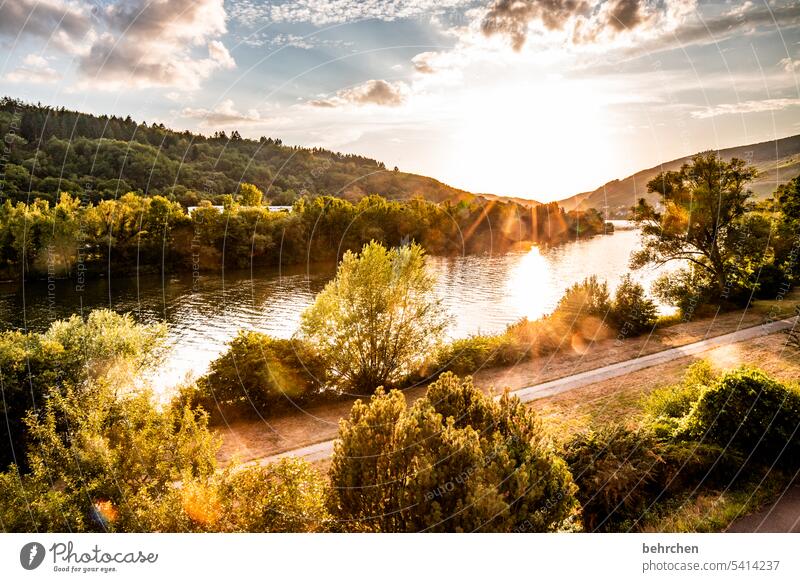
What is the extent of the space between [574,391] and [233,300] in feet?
53.6

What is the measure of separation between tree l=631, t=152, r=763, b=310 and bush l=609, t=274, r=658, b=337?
296 centimetres

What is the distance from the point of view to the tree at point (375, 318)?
15.6 metres

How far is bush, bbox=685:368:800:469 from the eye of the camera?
8250 millimetres

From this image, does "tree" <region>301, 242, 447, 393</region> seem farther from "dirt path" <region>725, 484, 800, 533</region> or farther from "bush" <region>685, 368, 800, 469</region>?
"dirt path" <region>725, 484, 800, 533</region>

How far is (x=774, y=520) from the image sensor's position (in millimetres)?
6914

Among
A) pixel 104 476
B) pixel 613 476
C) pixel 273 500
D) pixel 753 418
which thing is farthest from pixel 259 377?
pixel 753 418

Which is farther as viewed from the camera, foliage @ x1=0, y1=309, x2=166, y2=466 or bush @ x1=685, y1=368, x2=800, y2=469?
foliage @ x1=0, y1=309, x2=166, y2=466

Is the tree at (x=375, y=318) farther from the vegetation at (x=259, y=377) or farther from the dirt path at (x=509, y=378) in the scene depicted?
the dirt path at (x=509, y=378)

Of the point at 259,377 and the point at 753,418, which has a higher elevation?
the point at 753,418

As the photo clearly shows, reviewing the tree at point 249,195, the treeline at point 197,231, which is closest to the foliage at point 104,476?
the treeline at point 197,231

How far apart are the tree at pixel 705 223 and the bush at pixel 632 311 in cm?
296

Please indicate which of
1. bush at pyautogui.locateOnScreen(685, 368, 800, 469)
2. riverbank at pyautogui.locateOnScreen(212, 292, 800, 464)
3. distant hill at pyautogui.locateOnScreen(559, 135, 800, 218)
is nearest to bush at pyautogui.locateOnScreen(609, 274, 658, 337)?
riverbank at pyautogui.locateOnScreen(212, 292, 800, 464)

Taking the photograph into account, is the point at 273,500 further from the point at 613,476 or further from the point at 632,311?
the point at 632,311

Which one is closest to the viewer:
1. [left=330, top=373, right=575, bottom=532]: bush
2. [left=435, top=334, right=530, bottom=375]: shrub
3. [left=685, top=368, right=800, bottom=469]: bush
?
[left=330, top=373, right=575, bottom=532]: bush
